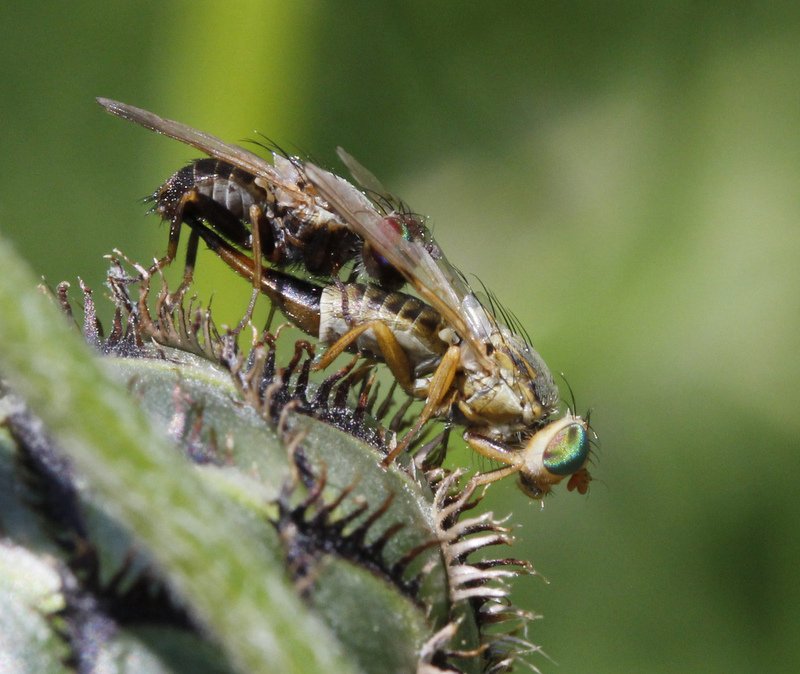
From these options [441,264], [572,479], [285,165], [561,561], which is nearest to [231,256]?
[285,165]

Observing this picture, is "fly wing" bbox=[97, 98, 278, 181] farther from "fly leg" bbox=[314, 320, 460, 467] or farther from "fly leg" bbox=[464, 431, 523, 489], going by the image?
"fly leg" bbox=[464, 431, 523, 489]

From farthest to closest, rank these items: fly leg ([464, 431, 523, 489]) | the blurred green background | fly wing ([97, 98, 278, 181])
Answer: the blurred green background < fly wing ([97, 98, 278, 181]) < fly leg ([464, 431, 523, 489])

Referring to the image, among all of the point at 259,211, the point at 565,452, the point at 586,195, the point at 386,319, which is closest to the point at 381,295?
the point at 386,319

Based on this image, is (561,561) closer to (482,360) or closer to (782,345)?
(782,345)

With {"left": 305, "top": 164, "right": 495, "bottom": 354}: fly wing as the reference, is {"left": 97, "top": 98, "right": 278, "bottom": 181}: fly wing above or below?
below

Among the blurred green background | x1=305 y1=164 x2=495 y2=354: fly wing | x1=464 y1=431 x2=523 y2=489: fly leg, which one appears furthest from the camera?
the blurred green background

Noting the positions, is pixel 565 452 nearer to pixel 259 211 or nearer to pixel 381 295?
pixel 381 295

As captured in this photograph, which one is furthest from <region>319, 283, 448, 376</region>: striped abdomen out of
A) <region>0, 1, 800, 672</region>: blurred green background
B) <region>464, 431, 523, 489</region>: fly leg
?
<region>0, 1, 800, 672</region>: blurred green background
